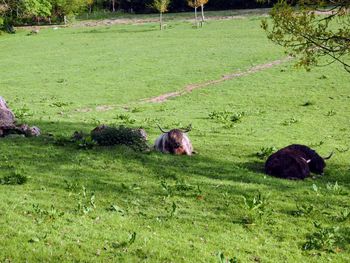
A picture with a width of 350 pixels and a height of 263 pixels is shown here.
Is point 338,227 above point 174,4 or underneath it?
underneath

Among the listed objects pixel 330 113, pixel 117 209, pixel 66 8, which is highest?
pixel 66 8

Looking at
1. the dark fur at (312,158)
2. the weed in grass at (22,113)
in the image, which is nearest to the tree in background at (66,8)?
the weed in grass at (22,113)

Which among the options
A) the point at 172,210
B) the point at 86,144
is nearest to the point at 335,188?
the point at 172,210

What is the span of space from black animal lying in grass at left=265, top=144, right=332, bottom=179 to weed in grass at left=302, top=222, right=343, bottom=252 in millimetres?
3355

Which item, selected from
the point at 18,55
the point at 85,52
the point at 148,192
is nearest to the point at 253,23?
the point at 85,52

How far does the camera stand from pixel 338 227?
8.98 meters

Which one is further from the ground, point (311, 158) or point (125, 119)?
point (311, 158)

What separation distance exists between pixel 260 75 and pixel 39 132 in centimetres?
1897

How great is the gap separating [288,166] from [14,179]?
660cm

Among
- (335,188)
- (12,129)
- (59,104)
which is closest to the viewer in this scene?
(335,188)

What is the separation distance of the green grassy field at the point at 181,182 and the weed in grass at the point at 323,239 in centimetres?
2

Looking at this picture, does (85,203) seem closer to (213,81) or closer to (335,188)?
(335,188)

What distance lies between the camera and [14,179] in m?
11.1

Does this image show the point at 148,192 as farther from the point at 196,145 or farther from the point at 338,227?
the point at 196,145
